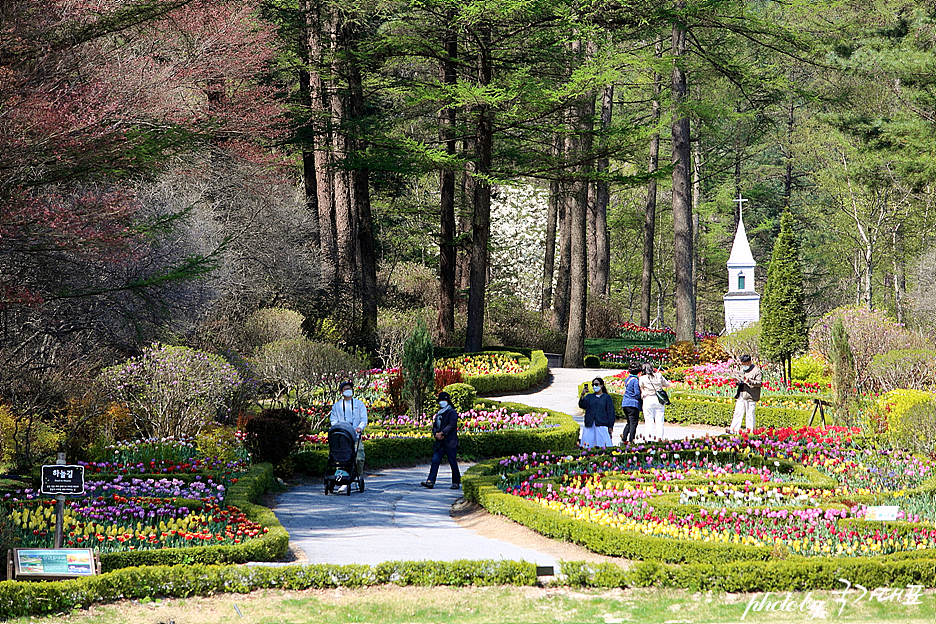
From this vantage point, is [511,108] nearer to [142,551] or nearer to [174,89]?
[174,89]

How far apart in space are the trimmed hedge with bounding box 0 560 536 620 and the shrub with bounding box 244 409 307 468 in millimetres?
A: 5431

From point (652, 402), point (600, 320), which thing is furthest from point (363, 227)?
point (652, 402)

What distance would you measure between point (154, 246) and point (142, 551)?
34.7 ft

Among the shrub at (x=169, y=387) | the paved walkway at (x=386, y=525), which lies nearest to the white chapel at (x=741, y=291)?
the paved walkway at (x=386, y=525)

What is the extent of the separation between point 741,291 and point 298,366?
2187cm

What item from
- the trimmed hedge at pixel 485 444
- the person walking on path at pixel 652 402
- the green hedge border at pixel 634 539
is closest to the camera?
the green hedge border at pixel 634 539

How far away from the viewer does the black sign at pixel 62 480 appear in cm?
759

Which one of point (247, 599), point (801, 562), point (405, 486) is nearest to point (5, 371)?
point (405, 486)

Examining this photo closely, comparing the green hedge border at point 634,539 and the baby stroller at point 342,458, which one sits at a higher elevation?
the baby stroller at point 342,458

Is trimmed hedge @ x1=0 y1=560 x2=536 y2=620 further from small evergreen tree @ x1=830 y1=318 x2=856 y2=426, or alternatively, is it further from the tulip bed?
small evergreen tree @ x1=830 y1=318 x2=856 y2=426

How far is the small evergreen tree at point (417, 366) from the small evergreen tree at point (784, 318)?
369 inches

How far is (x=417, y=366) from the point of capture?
17641 millimetres

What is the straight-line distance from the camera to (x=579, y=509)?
10547 mm

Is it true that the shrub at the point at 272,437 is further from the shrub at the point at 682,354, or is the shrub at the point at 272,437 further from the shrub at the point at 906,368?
the shrub at the point at 682,354
